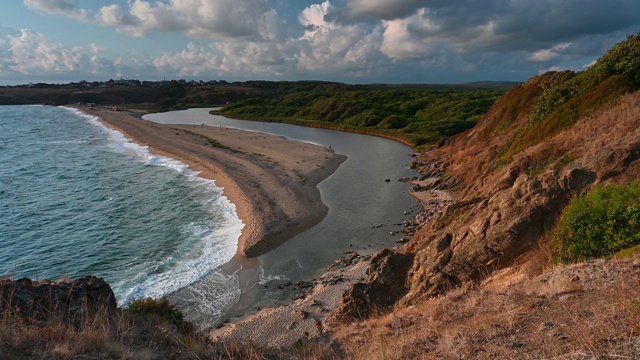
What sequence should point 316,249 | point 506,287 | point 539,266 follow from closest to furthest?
point 506,287
point 539,266
point 316,249

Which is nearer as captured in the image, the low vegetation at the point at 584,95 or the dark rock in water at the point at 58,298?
the dark rock in water at the point at 58,298

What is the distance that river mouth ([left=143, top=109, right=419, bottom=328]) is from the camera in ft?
56.1

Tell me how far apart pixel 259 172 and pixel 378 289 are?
26.4 m

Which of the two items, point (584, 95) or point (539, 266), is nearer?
point (539, 266)

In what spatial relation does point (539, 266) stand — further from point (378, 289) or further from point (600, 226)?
point (378, 289)

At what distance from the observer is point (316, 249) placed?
22203mm

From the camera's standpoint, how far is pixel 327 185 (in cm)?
3638

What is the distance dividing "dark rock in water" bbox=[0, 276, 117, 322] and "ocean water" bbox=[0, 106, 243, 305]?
2.40 meters

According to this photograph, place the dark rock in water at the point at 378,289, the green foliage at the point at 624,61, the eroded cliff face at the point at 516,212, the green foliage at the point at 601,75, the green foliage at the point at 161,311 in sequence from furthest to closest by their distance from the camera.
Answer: the green foliage at the point at 601,75 < the green foliage at the point at 624,61 < the dark rock in water at the point at 378,289 < the eroded cliff face at the point at 516,212 < the green foliage at the point at 161,311

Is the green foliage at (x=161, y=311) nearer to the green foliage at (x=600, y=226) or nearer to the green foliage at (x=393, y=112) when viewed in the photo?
the green foliage at (x=600, y=226)

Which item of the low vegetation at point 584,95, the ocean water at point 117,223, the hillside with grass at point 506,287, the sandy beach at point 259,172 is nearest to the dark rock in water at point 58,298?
the hillside with grass at point 506,287

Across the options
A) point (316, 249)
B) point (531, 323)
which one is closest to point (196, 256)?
point (316, 249)

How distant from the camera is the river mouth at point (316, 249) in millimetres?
17109

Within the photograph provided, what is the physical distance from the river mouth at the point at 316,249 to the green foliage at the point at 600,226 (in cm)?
1085
